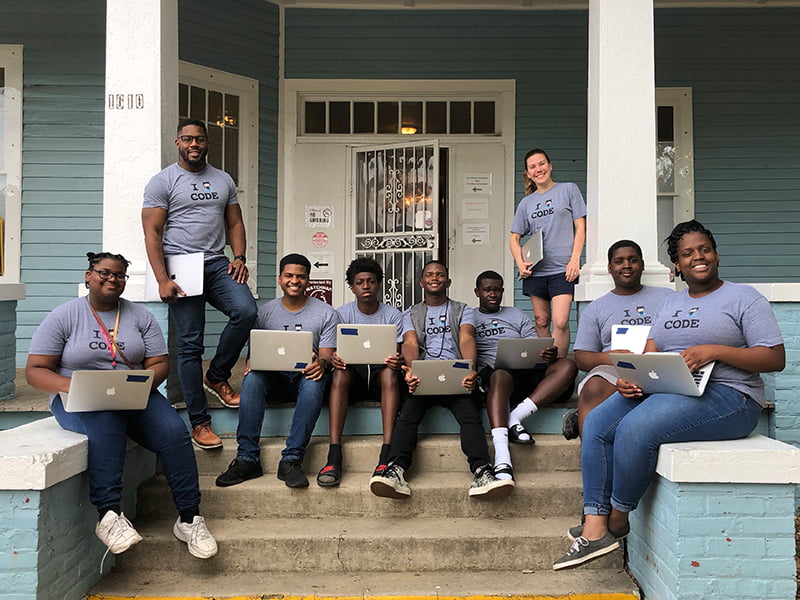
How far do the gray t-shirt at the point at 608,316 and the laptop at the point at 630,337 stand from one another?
27 cm

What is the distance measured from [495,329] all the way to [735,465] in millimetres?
1817

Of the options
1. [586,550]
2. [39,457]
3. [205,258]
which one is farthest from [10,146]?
[586,550]

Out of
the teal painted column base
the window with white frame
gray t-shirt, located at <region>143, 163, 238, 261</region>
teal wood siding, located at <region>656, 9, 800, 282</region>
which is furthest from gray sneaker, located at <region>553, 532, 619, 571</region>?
the window with white frame

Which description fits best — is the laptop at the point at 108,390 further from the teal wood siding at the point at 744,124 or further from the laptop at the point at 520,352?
the teal wood siding at the point at 744,124

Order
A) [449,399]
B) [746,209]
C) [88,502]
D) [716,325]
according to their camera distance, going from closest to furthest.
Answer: [716,325]
[88,502]
[449,399]
[746,209]

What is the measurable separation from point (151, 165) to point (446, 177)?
3.34 metres

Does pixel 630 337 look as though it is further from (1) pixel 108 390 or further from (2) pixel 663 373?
(1) pixel 108 390

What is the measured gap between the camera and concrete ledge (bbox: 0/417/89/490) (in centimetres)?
269

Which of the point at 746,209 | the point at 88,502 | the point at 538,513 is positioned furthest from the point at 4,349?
the point at 746,209

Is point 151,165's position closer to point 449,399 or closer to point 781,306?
point 449,399

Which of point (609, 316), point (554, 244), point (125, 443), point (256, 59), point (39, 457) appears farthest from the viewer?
point (256, 59)

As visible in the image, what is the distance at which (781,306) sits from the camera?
3.98 m

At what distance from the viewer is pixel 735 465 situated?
2.71 meters

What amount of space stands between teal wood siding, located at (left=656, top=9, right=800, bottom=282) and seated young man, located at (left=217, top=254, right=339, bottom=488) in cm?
448
